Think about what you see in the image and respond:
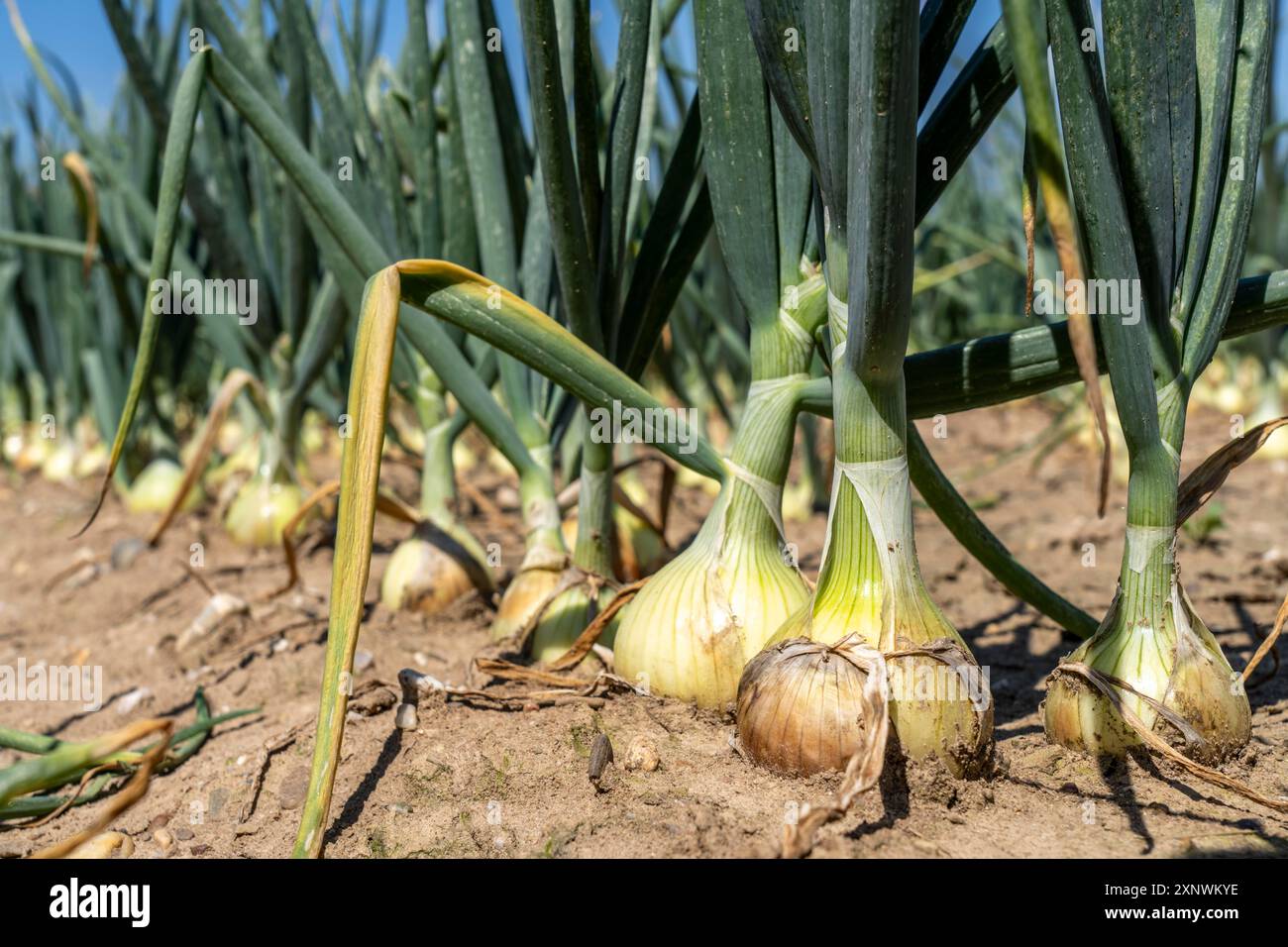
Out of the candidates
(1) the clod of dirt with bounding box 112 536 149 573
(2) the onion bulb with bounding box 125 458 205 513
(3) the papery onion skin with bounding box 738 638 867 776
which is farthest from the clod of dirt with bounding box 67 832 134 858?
(2) the onion bulb with bounding box 125 458 205 513

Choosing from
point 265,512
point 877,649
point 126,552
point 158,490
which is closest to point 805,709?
point 877,649

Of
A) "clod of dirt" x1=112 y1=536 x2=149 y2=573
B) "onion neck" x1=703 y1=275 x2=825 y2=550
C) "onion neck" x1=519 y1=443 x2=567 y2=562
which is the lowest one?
"clod of dirt" x1=112 y1=536 x2=149 y2=573

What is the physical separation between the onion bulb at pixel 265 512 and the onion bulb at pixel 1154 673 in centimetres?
168

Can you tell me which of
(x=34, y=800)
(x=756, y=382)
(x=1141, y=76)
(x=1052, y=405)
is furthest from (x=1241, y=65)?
(x=1052, y=405)

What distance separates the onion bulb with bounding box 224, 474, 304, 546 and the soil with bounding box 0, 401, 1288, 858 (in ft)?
0.96

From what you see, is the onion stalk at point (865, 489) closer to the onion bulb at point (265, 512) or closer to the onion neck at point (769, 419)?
the onion neck at point (769, 419)

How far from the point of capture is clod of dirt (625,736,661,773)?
0.84m

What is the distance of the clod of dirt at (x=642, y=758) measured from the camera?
2.74ft

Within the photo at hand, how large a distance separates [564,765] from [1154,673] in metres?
0.48

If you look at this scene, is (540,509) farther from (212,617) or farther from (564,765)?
(212,617)

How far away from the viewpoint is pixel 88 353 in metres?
2.68

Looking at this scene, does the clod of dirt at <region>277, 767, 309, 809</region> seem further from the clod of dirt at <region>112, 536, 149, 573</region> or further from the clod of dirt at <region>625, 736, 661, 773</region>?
the clod of dirt at <region>112, 536, 149, 573</region>

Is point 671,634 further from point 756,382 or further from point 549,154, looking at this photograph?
point 549,154

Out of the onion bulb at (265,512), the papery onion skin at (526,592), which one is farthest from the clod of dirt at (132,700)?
the onion bulb at (265,512)
